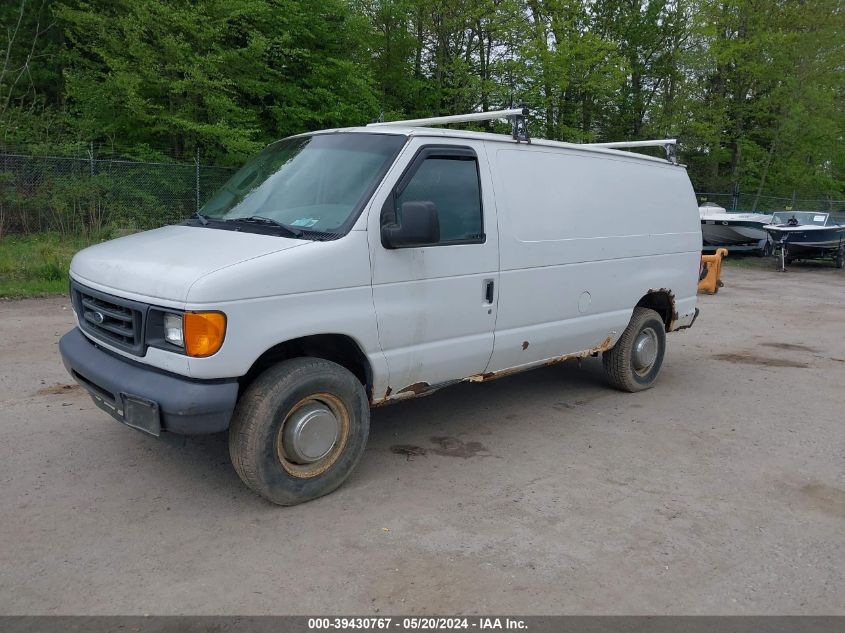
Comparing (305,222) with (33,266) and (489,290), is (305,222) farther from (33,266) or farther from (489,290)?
(33,266)

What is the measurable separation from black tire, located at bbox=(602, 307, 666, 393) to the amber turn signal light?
4.13 meters

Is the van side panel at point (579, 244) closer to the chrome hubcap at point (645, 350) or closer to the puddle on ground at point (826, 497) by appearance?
the chrome hubcap at point (645, 350)

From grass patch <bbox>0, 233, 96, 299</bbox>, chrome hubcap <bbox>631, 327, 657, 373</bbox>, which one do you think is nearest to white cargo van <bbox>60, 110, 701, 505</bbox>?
chrome hubcap <bbox>631, 327, 657, 373</bbox>

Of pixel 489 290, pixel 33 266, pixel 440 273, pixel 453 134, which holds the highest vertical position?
pixel 453 134

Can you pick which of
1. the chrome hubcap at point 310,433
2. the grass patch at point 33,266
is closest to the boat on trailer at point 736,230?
the grass patch at point 33,266

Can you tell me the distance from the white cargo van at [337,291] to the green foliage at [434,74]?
12125 mm

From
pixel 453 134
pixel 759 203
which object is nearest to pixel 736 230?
pixel 759 203

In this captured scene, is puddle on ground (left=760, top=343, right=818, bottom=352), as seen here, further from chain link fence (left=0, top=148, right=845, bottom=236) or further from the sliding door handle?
chain link fence (left=0, top=148, right=845, bottom=236)

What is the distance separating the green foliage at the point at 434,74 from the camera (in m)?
17.2

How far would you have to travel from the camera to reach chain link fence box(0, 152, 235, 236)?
562 inches

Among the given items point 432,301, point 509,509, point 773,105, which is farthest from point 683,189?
point 773,105

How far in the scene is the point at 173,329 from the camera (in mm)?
3664

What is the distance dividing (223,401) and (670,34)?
111 ft

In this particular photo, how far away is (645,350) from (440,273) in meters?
3.10
